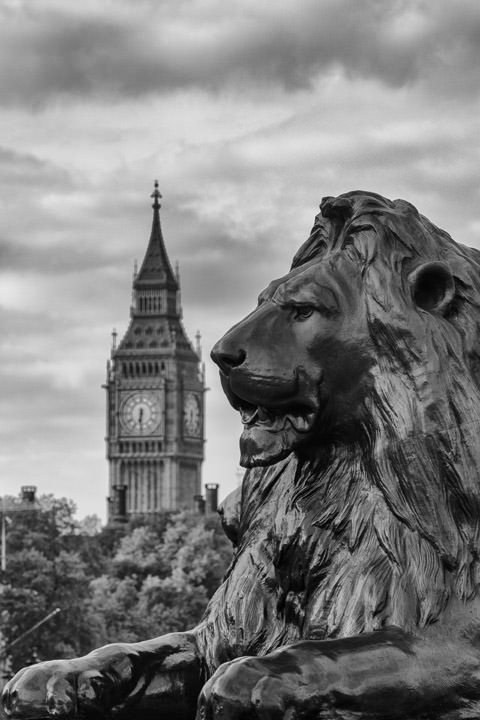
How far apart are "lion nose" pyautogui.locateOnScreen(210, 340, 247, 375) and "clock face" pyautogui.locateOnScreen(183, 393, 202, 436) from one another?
130 metres

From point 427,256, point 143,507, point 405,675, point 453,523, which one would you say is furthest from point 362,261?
point 143,507

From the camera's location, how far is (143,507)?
433 ft

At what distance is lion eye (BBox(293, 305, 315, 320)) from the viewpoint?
3.91 meters

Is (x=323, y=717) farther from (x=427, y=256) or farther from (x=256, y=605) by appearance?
(x=427, y=256)

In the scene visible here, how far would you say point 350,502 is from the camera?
153 inches

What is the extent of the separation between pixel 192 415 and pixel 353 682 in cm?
13167

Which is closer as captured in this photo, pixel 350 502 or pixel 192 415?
pixel 350 502

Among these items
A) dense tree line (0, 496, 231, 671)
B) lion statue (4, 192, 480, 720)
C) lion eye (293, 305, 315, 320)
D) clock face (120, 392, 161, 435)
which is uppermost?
clock face (120, 392, 161, 435)

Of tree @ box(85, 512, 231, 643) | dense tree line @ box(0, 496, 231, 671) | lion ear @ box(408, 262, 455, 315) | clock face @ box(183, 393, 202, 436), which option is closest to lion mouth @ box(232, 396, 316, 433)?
lion ear @ box(408, 262, 455, 315)

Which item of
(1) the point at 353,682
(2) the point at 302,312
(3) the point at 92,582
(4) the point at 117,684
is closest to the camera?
(1) the point at 353,682

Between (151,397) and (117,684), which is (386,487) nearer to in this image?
(117,684)

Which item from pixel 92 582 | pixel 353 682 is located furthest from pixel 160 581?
pixel 353 682

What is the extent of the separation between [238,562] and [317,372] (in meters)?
0.52

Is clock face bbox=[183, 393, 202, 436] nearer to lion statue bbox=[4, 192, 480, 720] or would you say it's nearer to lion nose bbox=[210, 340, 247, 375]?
lion statue bbox=[4, 192, 480, 720]
